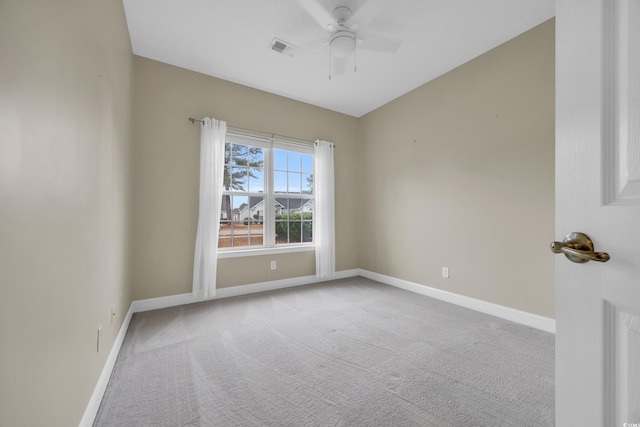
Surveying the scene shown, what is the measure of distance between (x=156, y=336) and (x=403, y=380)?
210 cm

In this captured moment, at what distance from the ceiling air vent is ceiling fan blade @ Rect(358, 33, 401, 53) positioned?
71cm

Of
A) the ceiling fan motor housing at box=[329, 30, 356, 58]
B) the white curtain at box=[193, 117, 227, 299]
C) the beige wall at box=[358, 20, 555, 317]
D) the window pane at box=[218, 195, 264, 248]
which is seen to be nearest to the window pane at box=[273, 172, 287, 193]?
the window pane at box=[218, 195, 264, 248]

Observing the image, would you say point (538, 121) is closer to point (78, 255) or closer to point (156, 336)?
point (78, 255)

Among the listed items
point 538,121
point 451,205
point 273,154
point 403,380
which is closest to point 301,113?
point 273,154

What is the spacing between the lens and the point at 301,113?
4.01 meters

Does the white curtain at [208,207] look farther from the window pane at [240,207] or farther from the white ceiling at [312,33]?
the white ceiling at [312,33]

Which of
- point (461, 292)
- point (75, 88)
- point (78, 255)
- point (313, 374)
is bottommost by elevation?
point (313, 374)

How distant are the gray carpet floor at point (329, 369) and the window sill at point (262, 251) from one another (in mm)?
721

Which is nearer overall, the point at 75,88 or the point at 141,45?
the point at 75,88

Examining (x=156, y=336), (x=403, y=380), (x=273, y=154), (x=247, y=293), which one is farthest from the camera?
(x=273, y=154)

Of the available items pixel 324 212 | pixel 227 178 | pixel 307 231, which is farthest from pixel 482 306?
pixel 227 178

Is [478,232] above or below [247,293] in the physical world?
above

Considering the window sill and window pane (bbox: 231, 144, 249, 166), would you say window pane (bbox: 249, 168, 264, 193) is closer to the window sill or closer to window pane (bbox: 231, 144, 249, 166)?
window pane (bbox: 231, 144, 249, 166)

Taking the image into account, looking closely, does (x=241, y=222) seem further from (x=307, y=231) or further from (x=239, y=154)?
(x=307, y=231)
